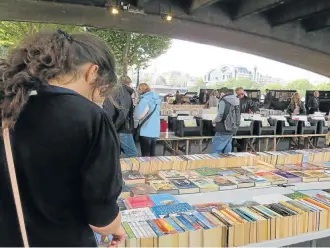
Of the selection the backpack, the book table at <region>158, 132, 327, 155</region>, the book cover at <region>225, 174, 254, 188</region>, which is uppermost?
the backpack

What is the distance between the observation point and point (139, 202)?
1.88 m

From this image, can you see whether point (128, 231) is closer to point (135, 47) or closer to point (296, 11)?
point (296, 11)

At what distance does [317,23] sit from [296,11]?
1244 millimetres

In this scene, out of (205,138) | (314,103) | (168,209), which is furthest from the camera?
(314,103)

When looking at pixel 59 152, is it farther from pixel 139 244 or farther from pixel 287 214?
pixel 287 214

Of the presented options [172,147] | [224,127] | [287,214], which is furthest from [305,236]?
[172,147]

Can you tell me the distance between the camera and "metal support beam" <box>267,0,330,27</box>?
5.71 metres

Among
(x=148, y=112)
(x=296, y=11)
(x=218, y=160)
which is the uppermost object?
(x=296, y=11)

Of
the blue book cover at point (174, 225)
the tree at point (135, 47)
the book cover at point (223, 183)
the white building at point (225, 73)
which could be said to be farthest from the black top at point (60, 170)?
the white building at point (225, 73)

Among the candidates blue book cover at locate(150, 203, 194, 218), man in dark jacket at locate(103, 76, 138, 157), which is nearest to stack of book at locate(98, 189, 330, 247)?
blue book cover at locate(150, 203, 194, 218)

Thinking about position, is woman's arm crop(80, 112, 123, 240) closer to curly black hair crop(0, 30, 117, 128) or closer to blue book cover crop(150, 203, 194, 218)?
curly black hair crop(0, 30, 117, 128)

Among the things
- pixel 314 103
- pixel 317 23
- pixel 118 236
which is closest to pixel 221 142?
pixel 118 236

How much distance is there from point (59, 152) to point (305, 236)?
4.71 ft

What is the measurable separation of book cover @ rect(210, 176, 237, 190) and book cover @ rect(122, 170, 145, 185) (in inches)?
21.2
